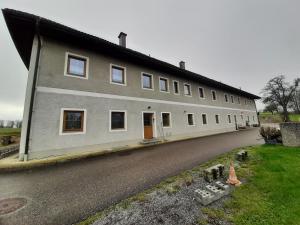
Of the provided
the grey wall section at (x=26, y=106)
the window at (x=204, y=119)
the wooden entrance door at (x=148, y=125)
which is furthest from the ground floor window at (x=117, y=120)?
the window at (x=204, y=119)

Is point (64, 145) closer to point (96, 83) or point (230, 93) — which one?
point (96, 83)

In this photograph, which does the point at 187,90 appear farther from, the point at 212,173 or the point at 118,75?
the point at 212,173

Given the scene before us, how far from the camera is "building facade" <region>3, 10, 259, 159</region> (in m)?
7.09

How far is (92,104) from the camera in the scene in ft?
28.9

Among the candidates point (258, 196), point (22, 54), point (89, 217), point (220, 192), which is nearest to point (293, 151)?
point (258, 196)

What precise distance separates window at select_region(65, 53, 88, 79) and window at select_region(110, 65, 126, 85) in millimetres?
1829

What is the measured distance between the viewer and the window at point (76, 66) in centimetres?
840

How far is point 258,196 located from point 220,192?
0.83 meters

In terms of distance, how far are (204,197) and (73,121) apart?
7706 mm

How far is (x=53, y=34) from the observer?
25.9 feet

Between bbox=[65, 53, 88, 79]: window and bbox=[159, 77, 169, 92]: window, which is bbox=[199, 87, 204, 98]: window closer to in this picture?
bbox=[159, 77, 169, 92]: window

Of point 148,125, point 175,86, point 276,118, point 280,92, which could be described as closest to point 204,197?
point 148,125

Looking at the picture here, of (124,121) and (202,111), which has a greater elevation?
(202,111)

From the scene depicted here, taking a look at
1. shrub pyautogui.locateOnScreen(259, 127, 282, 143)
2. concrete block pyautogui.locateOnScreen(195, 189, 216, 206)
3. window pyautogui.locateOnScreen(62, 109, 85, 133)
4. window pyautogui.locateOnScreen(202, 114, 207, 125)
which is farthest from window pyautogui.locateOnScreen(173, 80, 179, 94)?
concrete block pyautogui.locateOnScreen(195, 189, 216, 206)
